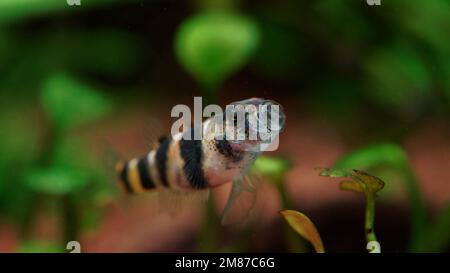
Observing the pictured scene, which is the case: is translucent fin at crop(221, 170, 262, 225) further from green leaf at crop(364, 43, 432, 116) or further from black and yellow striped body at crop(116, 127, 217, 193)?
green leaf at crop(364, 43, 432, 116)

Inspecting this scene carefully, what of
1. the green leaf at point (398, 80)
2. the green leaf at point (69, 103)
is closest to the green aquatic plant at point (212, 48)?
the green leaf at point (69, 103)

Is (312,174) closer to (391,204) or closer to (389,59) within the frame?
(391,204)

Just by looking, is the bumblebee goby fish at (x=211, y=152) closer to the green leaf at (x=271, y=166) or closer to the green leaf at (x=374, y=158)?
the green leaf at (x=271, y=166)

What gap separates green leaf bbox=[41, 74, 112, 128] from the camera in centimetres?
279

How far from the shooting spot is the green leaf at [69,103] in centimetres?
279

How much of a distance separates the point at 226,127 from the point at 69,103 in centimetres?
144

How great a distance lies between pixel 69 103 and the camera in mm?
2842

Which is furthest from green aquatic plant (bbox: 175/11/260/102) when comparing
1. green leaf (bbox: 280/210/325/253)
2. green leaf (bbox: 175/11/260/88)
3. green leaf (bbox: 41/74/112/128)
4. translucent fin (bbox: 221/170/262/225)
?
green leaf (bbox: 280/210/325/253)

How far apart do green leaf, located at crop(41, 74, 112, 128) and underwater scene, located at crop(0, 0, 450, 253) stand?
0.04 feet

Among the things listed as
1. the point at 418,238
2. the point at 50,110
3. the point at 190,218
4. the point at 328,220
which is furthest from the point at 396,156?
the point at 50,110

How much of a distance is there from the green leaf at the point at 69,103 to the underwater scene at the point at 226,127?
0.4 inches

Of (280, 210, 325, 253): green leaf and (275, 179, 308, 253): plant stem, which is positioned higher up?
(275, 179, 308, 253): plant stem
